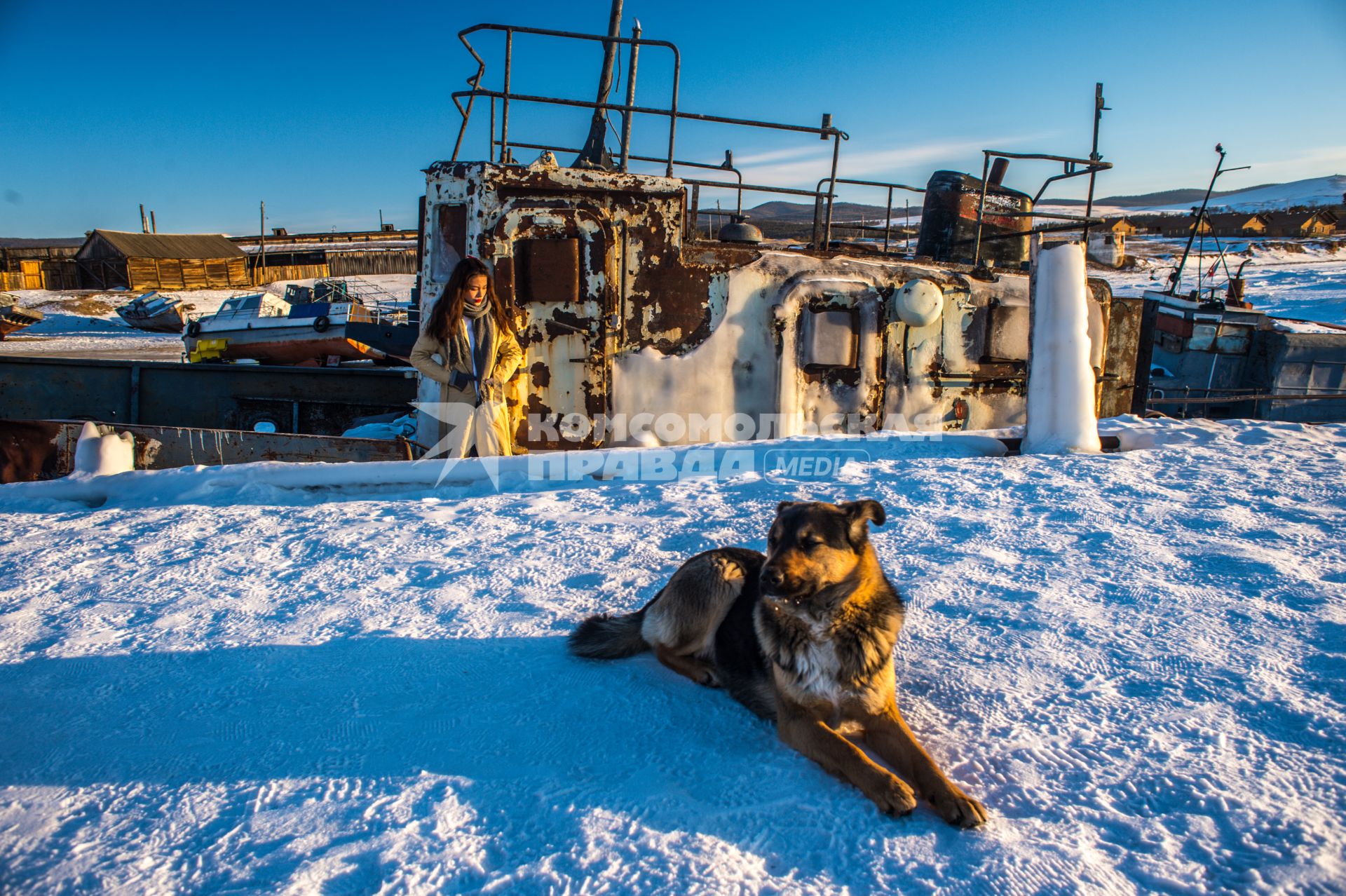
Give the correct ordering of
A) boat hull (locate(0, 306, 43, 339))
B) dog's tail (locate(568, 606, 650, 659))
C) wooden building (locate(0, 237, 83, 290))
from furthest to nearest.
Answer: wooden building (locate(0, 237, 83, 290))
boat hull (locate(0, 306, 43, 339))
dog's tail (locate(568, 606, 650, 659))

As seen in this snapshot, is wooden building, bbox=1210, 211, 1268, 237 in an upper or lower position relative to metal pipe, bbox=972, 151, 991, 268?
upper

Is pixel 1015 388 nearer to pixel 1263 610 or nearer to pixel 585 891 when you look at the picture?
pixel 1263 610

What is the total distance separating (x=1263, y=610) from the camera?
122 inches

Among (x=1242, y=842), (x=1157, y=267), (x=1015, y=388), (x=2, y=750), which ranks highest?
(x=1157, y=267)

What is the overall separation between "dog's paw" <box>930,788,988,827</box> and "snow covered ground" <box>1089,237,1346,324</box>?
21836 mm

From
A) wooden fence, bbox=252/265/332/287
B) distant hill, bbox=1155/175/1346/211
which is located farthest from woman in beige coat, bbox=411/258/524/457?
distant hill, bbox=1155/175/1346/211

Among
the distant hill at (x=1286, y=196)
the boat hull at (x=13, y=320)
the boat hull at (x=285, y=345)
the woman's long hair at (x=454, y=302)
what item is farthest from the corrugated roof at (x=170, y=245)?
the distant hill at (x=1286, y=196)

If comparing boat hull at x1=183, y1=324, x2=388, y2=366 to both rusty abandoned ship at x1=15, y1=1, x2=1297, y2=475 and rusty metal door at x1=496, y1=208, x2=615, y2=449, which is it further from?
rusty metal door at x1=496, y1=208, x2=615, y2=449

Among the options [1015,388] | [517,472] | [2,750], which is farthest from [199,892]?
[1015,388]

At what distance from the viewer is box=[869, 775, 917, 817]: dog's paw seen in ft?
6.61

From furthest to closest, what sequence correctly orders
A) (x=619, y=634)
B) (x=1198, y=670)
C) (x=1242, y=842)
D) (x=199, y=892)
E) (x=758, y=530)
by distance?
(x=758, y=530), (x=619, y=634), (x=1198, y=670), (x=1242, y=842), (x=199, y=892)

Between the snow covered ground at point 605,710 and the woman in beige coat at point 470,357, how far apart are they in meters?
1.15

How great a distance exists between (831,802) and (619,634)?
1096mm

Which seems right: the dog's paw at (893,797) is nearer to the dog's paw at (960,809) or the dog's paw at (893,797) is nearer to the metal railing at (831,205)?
the dog's paw at (960,809)
